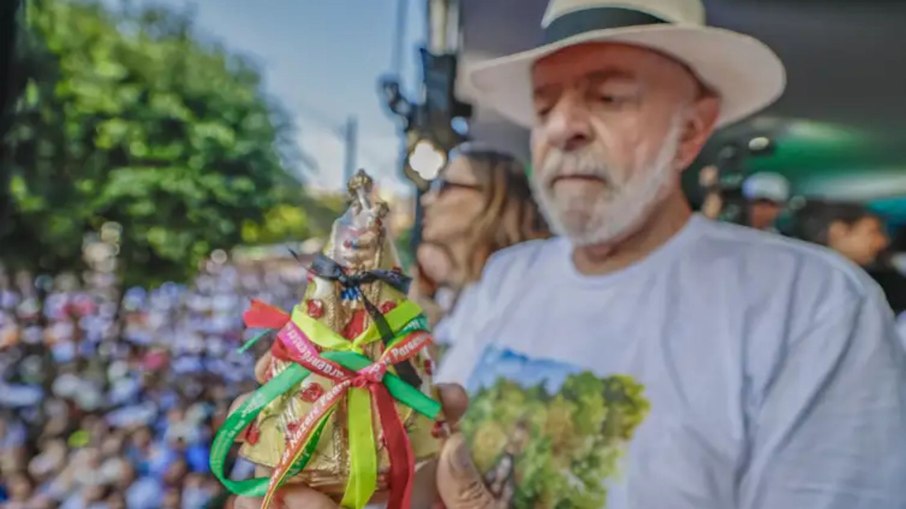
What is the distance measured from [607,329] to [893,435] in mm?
334

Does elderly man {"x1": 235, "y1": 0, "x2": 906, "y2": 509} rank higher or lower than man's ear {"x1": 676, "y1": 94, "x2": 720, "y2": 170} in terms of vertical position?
lower

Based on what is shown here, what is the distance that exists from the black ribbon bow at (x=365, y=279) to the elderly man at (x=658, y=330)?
249mm

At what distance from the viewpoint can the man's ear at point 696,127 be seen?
A: 1.13 metres

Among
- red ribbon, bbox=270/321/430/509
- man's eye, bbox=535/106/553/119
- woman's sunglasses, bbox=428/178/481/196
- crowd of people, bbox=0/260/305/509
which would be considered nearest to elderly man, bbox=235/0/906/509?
man's eye, bbox=535/106/553/119

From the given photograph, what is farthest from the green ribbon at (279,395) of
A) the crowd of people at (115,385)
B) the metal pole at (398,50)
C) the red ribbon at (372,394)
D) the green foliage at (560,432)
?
the metal pole at (398,50)

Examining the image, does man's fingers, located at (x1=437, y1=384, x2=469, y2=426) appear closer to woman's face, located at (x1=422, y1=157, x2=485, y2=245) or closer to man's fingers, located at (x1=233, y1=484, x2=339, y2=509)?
man's fingers, located at (x1=233, y1=484, x2=339, y2=509)

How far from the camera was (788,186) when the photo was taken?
4.05 ft

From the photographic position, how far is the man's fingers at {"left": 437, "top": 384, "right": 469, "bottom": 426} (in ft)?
2.85

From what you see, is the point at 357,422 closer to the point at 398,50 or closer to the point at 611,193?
the point at 611,193

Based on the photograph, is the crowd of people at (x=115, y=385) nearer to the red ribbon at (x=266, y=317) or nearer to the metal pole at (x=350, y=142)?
the metal pole at (x=350, y=142)

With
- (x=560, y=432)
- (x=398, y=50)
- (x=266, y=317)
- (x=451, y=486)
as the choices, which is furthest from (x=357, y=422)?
(x=398, y=50)

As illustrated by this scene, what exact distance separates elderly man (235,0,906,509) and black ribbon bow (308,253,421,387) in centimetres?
25

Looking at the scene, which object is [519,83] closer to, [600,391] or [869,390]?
[600,391]

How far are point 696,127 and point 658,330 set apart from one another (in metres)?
0.26
